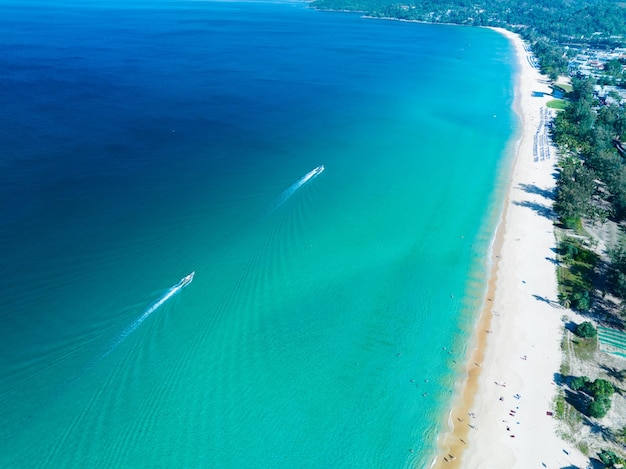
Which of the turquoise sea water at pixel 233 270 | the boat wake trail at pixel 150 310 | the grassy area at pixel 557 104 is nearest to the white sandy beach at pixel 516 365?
the turquoise sea water at pixel 233 270

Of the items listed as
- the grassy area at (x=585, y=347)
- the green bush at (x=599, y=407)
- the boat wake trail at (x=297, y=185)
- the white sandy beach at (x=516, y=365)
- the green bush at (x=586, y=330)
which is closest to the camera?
the white sandy beach at (x=516, y=365)

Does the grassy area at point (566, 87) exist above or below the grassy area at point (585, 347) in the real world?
above

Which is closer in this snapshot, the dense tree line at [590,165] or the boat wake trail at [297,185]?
the dense tree line at [590,165]

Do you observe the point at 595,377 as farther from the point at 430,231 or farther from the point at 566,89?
the point at 566,89

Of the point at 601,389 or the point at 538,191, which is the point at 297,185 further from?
the point at 601,389

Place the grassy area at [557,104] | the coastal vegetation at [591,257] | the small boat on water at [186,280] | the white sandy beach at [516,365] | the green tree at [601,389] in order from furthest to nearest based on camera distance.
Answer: the grassy area at [557,104] → the small boat on water at [186,280] → the green tree at [601,389] → the coastal vegetation at [591,257] → the white sandy beach at [516,365]

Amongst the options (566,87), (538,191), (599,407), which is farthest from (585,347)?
(566,87)

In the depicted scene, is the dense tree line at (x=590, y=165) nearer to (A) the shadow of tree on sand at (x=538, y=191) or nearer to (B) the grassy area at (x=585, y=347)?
(A) the shadow of tree on sand at (x=538, y=191)
